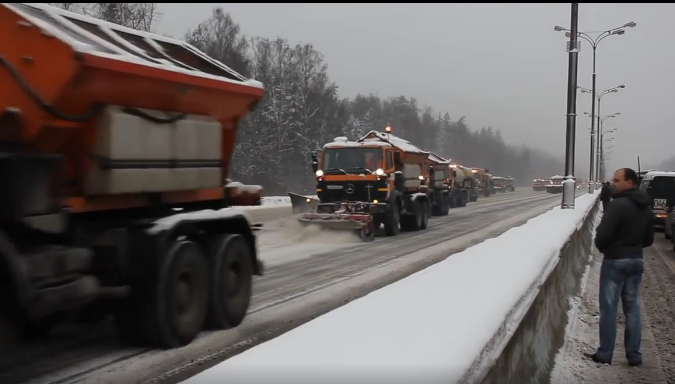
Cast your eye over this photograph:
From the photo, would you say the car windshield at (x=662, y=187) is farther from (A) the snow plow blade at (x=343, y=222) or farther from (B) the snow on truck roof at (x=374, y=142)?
(A) the snow plow blade at (x=343, y=222)

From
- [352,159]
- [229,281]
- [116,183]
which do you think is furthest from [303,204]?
[116,183]

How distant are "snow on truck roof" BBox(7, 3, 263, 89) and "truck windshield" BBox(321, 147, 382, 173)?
37.2 feet

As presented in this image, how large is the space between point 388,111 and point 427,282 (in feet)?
362

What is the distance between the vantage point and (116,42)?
711cm

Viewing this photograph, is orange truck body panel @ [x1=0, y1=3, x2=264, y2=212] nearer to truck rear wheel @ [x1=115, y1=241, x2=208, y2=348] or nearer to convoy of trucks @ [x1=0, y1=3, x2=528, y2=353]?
convoy of trucks @ [x1=0, y1=3, x2=528, y2=353]

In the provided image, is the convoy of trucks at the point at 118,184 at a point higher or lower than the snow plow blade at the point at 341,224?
higher

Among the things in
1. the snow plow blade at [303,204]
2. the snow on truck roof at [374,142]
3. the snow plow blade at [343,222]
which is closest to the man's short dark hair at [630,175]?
the snow plow blade at [343,222]

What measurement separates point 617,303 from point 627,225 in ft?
2.89

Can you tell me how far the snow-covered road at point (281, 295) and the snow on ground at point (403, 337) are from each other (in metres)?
1.99

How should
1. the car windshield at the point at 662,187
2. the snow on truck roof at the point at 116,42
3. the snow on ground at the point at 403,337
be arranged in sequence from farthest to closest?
1. the car windshield at the point at 662,187
2. the snow on truck roof at the point at 116,42
3. the snow on ground at the point at 403,337

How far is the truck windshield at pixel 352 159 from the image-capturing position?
798 inches

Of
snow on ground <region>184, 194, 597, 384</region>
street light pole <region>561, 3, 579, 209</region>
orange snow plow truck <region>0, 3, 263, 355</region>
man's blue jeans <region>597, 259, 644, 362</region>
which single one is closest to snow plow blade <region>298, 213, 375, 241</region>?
street light pole <region>561, 3, 579, 209</region>

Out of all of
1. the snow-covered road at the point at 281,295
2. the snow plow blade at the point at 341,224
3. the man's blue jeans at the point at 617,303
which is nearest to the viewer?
the snow-covered road at the point at 281,295

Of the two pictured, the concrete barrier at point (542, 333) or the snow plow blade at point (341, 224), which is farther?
the snow plow blade at point (341, 224)
